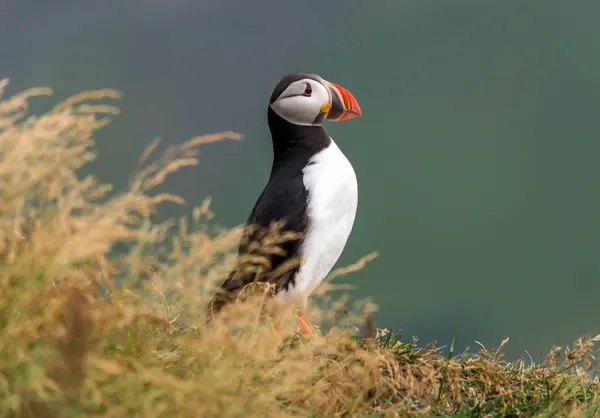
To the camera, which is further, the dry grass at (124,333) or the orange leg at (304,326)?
the orange leg at (304,326)

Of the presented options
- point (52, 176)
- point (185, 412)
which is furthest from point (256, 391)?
point (52, 176)

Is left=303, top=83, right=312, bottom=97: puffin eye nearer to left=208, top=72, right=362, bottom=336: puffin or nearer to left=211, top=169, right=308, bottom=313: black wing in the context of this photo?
left=208, top=72, right=362, bottom=336: puffin

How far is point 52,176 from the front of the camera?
12.2 ft

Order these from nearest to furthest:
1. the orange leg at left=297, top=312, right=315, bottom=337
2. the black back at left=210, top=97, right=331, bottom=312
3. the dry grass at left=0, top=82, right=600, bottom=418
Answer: the dry grass at left=0, top=82, right=600, bottom=418
the orange leg at left=297, top=312, right=315, bottom=337
the black back at left=210, top=97, right=331, bottom=312

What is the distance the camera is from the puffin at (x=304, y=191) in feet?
19.2

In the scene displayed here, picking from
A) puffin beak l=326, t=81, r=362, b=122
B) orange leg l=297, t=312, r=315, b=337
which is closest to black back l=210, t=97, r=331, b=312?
puffin beak l=326, t=81, r=362, b=122

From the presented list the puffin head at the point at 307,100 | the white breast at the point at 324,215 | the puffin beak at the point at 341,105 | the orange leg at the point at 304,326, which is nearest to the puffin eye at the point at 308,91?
the puffin head at the point at 307,100

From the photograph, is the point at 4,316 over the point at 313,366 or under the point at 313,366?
over

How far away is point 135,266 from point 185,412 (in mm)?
818

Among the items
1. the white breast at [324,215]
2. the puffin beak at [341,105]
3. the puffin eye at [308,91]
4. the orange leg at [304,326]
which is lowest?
the orange leg at [304,326]

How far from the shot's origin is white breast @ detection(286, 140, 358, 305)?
5926 mm

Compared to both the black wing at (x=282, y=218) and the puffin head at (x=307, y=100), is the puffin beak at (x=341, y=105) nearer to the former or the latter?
the puffin head at (x=307, y=100)

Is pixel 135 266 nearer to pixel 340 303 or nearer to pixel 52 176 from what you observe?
pixel 52 176

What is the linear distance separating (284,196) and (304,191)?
0.51 ft
